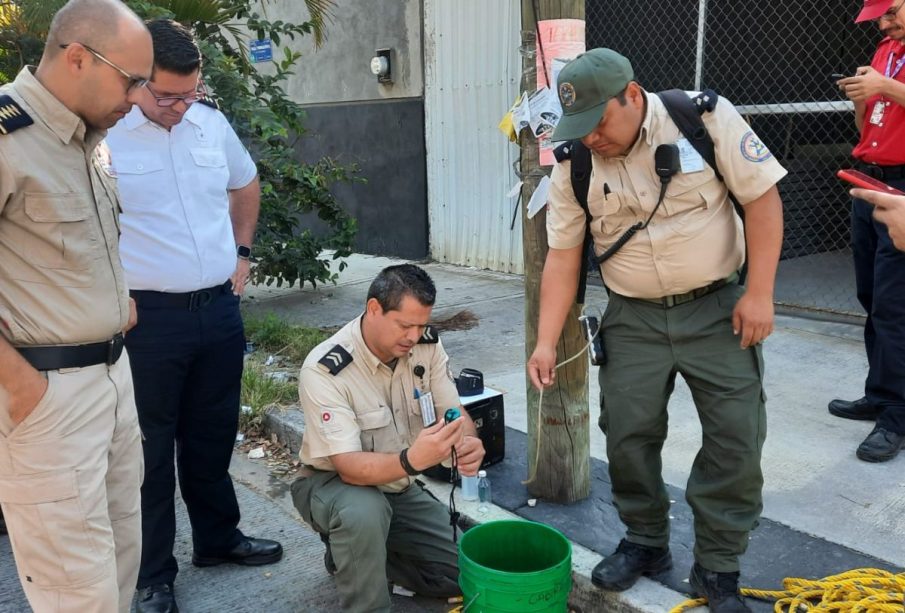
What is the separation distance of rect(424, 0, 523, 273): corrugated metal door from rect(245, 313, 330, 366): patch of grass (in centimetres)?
256

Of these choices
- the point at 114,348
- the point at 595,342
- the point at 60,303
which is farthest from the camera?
the point at 595,342

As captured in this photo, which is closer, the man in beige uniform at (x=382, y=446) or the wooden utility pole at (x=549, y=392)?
the man in beige uniform at (x=382, y=446)

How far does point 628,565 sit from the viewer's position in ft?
9.17

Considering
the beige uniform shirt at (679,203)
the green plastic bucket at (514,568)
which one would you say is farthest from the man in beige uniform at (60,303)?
the beige uniform shirt at (679,203)

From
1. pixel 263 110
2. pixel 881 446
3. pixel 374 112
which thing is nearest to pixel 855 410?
pixel 881 446

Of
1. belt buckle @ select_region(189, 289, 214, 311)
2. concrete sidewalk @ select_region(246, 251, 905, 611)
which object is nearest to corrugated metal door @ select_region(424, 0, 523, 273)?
concrete sidewalk @ select_region(246, 251, 905, 611)

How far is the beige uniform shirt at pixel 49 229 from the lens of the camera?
6.52ft

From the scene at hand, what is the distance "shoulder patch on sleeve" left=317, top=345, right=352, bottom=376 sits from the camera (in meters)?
2.79

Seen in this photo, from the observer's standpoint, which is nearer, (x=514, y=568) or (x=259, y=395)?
(x=514, y=568)

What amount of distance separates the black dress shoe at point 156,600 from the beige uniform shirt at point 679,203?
2028 mm

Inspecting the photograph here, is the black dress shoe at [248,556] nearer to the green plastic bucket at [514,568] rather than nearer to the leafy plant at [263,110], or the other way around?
the green plastic bucket at [514,568]

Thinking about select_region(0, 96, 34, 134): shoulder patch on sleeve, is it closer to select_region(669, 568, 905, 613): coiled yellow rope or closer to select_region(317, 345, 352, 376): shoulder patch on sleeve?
select_region(317, 345, 352, 376): shoulder patch on sleeve

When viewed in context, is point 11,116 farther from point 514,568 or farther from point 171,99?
point 514,568

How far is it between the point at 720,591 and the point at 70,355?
212 cm
